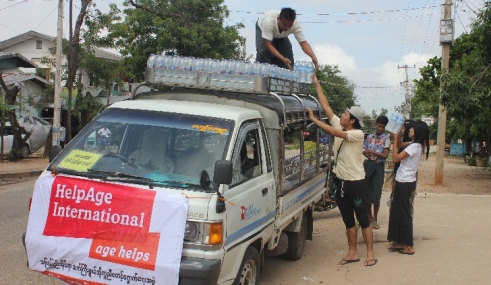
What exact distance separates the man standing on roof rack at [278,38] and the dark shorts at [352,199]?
2.04 m

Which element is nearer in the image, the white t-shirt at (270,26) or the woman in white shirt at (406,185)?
the woman in white shirt at (406,185)

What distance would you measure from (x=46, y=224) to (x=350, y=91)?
73.8 metres

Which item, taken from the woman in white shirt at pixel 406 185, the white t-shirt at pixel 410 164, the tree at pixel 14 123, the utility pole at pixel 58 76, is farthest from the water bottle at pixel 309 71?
the tree at pixel 14 123

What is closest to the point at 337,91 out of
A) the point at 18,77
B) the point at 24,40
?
the point at 24,40

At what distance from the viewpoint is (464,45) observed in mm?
21344

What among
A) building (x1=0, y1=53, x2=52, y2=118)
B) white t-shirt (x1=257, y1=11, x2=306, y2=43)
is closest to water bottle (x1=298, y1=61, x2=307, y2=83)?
white t-shirt (x1=257, y1=11, x2=306, y2=43)

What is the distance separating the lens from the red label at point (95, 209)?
4.04 m

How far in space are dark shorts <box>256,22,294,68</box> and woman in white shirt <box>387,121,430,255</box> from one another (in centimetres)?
207

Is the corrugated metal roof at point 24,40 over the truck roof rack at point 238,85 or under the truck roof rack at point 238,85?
over

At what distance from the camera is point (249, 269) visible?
Answer: 16.1ft

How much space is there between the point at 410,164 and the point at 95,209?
4527 millimetres

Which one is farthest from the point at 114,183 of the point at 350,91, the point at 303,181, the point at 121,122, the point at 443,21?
the point at 350,91

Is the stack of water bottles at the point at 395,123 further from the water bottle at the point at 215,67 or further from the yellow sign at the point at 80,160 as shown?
the yellow sign at the point at 80,160

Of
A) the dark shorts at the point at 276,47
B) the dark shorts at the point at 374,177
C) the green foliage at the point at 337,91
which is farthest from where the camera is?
the green foliage at the point at 337,91
